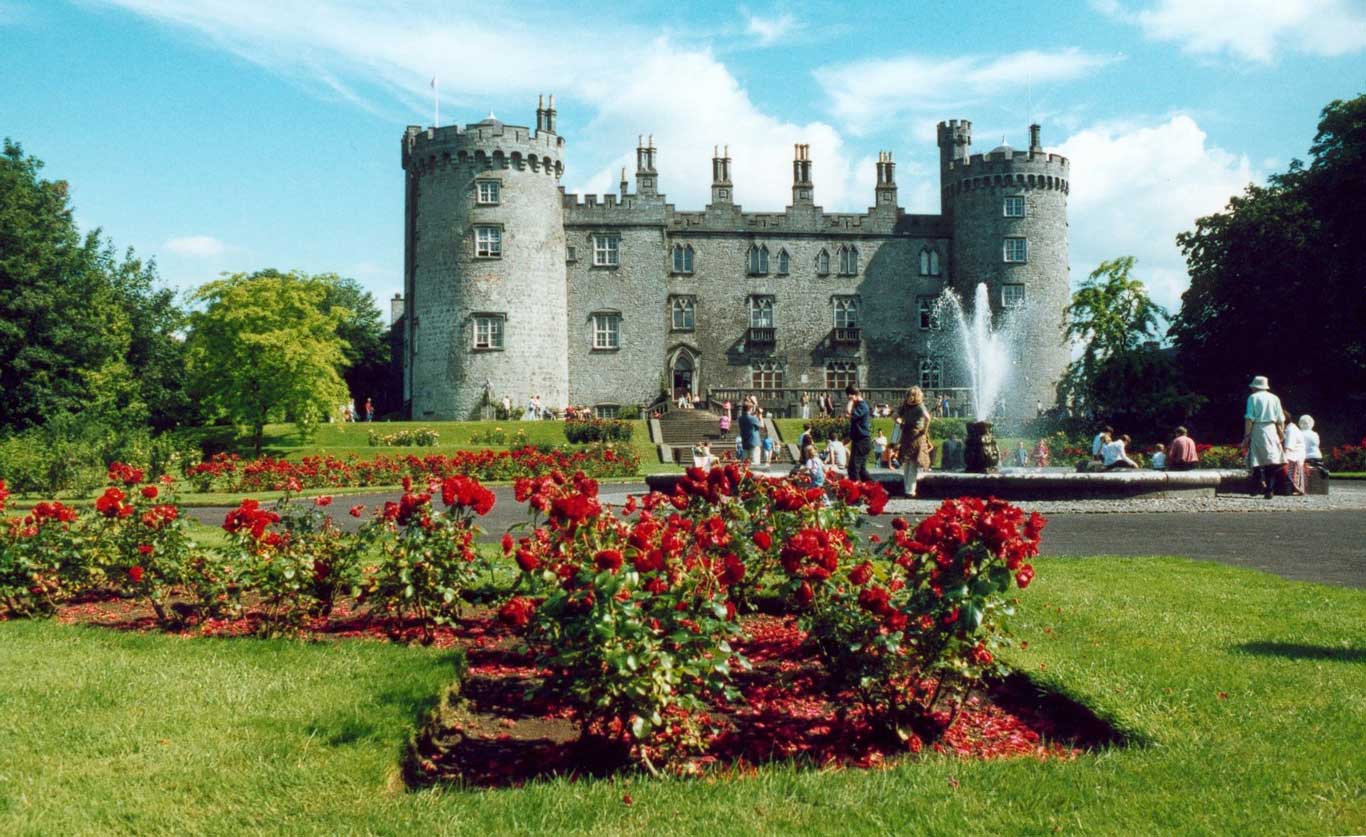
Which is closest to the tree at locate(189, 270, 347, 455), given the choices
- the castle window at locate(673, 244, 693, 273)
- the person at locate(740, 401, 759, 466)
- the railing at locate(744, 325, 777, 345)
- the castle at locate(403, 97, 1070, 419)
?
the castle at locate(403, 97, 1070, 419)

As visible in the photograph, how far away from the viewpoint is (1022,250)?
166 feet

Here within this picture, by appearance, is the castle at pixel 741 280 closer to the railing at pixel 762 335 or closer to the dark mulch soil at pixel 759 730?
the railing at pixel 762 335

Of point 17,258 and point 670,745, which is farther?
point 17,258

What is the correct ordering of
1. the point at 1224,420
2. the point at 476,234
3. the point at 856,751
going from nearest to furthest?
the point at 856,751 → the point at 1224,420 → the point at 476,234

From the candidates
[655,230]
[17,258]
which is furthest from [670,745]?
[655,230]

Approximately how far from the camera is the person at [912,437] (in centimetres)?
1614

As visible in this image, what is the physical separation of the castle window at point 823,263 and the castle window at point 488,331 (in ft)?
56.9

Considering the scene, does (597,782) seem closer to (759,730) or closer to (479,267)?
(759,730)

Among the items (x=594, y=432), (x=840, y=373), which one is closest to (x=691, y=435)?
(x=594, y=432)

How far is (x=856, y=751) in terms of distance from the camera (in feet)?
15.8

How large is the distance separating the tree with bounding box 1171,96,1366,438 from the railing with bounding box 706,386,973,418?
10.8 meters

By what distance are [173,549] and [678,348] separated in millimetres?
43547

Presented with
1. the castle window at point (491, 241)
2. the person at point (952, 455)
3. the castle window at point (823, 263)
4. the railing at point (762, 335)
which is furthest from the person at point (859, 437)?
the castle window at point (823, 263)

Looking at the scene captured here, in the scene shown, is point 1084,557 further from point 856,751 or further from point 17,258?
point 17,258
